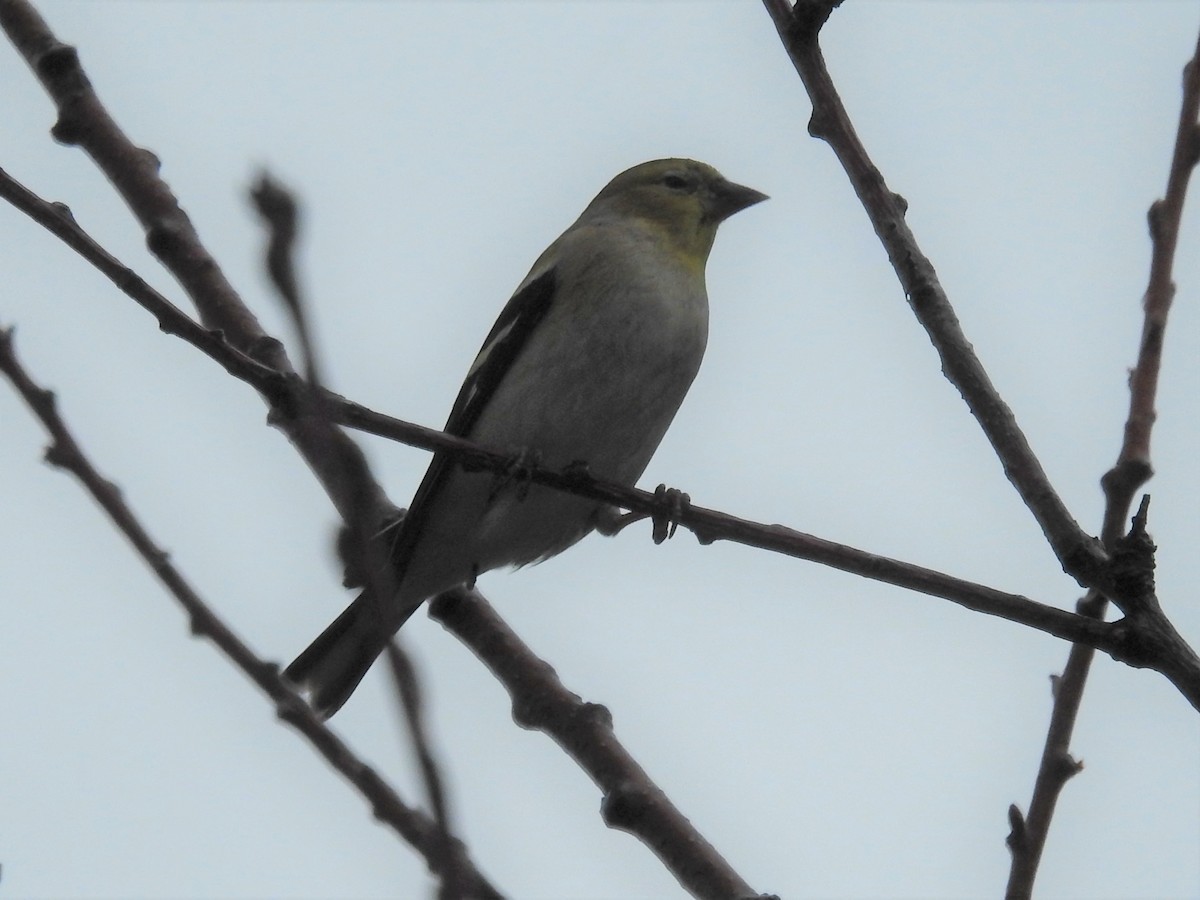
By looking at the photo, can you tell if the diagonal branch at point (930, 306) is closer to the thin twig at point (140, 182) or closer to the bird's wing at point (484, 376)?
the thin twig at point (140, 182)

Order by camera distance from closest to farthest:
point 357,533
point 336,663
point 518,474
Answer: point 357,533 → point 518,474 → point 336,663

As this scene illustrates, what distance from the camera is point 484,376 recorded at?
5.55m

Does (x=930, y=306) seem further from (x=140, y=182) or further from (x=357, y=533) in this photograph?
(x=140, y=182)

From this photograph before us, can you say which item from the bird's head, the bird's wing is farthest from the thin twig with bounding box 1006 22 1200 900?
the bird's head

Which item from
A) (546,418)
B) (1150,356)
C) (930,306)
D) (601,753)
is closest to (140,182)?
(546,418)

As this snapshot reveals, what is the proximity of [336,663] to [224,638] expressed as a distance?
12.0ft

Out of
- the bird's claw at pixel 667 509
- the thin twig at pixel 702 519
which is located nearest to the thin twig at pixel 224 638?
the thin twig at pixel 702 519

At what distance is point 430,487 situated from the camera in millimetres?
5289

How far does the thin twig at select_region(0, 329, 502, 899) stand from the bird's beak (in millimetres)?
5128

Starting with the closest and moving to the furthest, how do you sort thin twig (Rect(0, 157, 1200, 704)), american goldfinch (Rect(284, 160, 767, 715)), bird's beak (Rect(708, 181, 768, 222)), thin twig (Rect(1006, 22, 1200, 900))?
1. thin twig (Rect(0, 157, 1200, 704))
2. thin twig (Rect(1006, 22, 1200, 900))
3. american goldfinch (Rect(284, 160, 767, 715))
4. bird's beak (Rect(708, 181, 768, 222))

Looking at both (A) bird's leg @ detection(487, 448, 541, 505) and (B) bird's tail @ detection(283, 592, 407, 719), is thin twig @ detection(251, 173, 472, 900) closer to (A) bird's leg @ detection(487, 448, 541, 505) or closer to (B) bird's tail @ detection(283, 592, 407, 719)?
(A) bird's leg @ detection(487, 448, 541, 505)

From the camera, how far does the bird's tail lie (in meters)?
5.26

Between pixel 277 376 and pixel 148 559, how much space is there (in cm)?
95

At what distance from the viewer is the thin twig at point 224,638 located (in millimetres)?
1621
